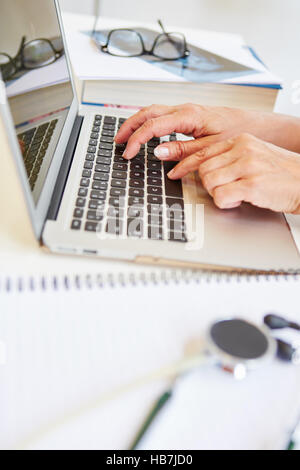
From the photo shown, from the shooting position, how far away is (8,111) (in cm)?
40

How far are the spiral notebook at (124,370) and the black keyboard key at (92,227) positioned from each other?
66mm

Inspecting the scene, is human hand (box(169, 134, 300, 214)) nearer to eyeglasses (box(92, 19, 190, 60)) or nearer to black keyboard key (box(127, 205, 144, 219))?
black keyboard key (box(127, 205, 144, 219))

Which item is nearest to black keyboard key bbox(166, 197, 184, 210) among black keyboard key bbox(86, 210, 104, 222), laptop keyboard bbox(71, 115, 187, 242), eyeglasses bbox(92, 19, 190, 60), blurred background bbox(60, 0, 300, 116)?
laptop keyboard bbox(71, 115, 187, 242)

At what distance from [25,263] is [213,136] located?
1.26ft

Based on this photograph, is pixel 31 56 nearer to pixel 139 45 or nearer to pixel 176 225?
pixel 176 225

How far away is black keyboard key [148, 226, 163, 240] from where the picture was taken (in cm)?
48

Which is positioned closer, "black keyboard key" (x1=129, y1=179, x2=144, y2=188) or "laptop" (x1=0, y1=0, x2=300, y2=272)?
"laptop" (x1=0, y1=0, x2=300, y2=272)

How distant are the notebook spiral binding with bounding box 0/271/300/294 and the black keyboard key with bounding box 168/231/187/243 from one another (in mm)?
42

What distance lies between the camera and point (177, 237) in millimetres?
485

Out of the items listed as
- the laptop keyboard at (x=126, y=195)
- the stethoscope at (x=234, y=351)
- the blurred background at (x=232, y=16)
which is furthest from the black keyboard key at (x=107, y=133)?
the blurred background at (x=232, y=16)

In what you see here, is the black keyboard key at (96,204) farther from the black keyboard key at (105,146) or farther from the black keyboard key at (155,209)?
the black keyboard key at (105,146)

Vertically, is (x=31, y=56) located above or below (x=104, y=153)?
above

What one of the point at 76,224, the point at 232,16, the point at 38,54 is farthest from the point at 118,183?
the point at 232,16

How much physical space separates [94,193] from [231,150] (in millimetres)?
210
